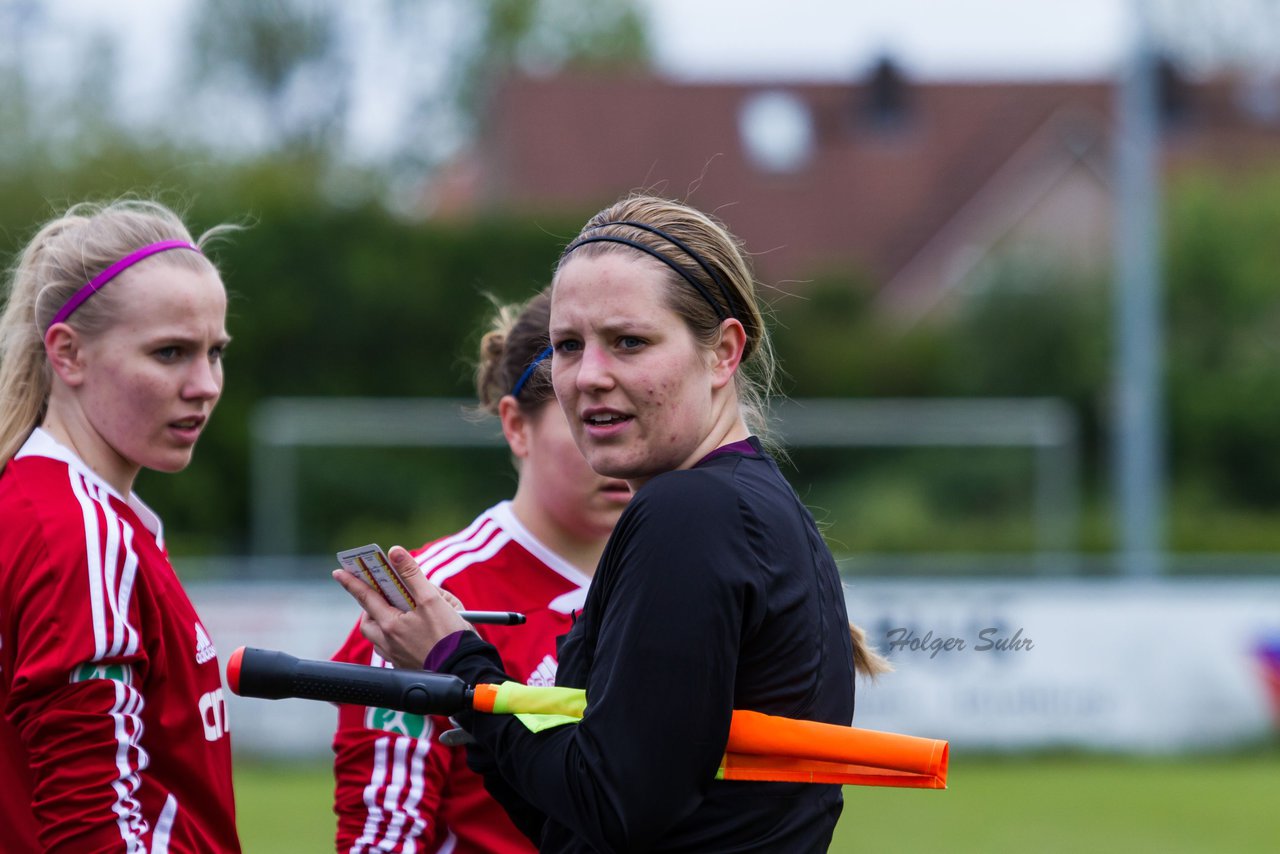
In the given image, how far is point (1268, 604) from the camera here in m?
12.5

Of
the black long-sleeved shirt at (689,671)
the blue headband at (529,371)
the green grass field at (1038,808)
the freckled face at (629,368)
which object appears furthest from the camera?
the green grass field at (1038,808)

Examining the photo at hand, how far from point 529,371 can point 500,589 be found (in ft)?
1.52

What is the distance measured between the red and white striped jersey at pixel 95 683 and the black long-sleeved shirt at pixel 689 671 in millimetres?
570

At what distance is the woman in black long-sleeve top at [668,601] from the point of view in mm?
2123

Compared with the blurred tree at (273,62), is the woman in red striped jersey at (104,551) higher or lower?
lower

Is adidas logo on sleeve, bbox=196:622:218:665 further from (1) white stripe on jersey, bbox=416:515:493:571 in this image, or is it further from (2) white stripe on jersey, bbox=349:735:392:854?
(1) white stripe on jersey, bbox=416:515:493:571

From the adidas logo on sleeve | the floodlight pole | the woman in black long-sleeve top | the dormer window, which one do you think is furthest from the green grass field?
the dormer window

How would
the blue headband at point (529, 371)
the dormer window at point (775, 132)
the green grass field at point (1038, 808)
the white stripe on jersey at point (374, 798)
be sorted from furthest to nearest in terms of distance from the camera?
the dormer window at point (775, 132), the green grass field at point (1038, 808), the blue headband at point (529, 371), the white stripe on jersey at point (374, 798)

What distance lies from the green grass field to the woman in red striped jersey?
6110 millimetres

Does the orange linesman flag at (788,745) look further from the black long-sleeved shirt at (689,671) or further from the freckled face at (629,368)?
the freckled face at (629,368)

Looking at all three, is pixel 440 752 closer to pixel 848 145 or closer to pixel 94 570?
pixel 94 570

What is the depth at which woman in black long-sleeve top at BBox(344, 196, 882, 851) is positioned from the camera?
6.97ft

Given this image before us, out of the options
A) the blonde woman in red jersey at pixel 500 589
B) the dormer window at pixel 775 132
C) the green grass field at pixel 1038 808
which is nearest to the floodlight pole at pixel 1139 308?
the green grass field at pixel 1038 808

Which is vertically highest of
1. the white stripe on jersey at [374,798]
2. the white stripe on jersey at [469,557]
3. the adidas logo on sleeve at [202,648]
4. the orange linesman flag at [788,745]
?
the white stripe on jersey at [469,557]
